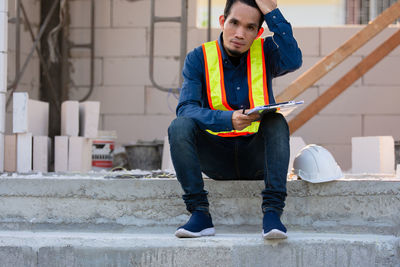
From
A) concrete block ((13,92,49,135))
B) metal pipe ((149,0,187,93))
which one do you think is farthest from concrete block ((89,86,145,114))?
concrete block ((13,92,49,135))

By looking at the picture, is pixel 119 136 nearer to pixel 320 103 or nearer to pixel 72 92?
pixel 72 92

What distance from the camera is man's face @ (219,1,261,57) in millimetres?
2416

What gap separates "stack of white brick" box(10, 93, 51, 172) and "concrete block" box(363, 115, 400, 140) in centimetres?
290

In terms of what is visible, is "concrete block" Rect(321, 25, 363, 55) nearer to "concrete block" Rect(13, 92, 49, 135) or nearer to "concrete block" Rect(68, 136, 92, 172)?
"concrete block" Rect(68, 136, 92, 172)

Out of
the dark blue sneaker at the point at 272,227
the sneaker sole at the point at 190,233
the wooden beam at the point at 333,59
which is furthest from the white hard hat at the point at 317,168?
the wooden beam at the point at 333,59

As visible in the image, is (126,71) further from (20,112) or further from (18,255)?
(18,255)

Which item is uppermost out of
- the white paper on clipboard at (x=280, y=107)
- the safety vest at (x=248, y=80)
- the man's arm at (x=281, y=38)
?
the man's arm at (x=281, y=38)

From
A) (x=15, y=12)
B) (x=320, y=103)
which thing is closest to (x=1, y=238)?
(x=320, y=103)

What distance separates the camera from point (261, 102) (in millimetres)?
2465

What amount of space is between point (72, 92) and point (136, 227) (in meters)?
3.08

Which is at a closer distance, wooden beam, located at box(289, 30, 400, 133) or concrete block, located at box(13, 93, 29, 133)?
concrete block, located at box(13, 93, 29, 133)

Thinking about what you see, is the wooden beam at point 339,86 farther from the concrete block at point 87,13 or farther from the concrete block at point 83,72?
the concrete block at point 87,13

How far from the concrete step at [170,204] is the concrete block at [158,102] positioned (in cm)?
270

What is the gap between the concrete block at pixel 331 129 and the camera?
5.23m
